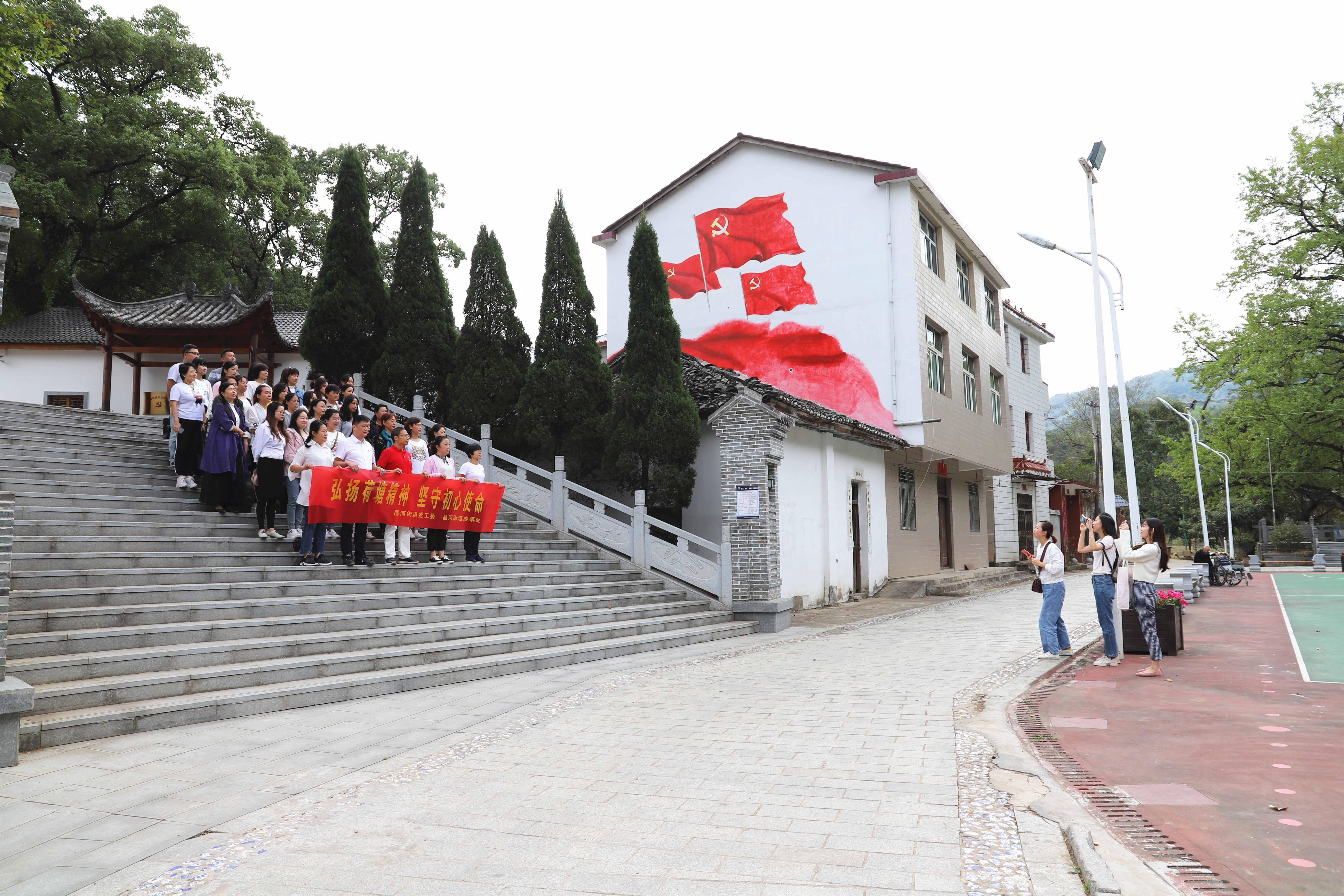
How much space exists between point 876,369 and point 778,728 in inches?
596

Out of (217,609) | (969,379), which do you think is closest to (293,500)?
(217,609)

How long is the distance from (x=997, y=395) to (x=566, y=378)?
59.8ft

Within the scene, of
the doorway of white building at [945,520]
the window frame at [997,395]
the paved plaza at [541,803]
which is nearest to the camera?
the paved plaza at [541,803]

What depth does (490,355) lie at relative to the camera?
54.5 feet

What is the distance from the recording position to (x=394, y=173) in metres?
36.4

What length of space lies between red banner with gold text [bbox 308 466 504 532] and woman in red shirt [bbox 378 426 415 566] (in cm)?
14

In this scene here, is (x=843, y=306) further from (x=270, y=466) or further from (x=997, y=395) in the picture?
(x=270, y=466)

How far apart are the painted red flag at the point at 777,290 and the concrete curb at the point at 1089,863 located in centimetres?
1818

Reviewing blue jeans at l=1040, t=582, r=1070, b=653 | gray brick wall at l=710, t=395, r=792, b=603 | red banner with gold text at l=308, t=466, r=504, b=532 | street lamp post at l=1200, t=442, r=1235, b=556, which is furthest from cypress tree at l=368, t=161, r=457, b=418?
street lamp post at l=1200, t=442, r=1235, b=556

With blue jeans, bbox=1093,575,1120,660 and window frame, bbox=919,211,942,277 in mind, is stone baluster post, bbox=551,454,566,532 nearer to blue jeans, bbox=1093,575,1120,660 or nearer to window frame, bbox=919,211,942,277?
blue jeans, bbox=1093,575,1120,660

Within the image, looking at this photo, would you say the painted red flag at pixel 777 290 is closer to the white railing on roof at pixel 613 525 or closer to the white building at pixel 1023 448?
the white railing on roof at pixel 613 525

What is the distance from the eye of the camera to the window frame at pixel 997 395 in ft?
89.7

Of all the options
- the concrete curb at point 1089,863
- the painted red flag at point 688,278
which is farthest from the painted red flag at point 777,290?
the concrete curb at point 1089,863

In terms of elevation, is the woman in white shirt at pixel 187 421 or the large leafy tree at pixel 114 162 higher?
the large leafy tree at pixel 114 162
